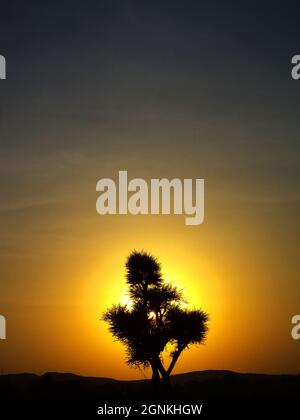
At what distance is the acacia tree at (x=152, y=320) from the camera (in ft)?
139

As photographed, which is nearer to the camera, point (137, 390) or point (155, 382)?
→ point (155, 382)

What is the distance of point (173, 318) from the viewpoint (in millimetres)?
42656

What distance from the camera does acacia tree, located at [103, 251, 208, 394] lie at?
42.2m

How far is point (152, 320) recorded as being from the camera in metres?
42.8

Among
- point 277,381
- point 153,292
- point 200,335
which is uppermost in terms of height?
point 153,292
